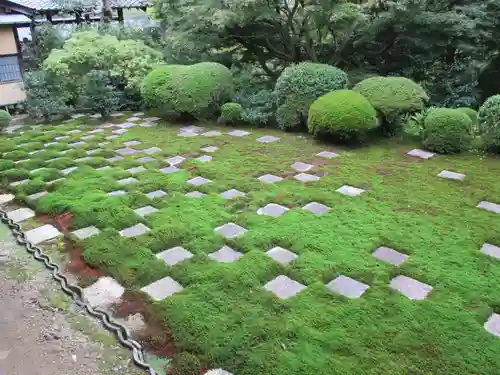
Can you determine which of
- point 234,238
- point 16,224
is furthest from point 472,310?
point 16,224

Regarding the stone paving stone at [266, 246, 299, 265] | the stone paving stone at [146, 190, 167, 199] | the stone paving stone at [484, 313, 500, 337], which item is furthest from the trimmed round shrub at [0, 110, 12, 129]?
the stone paving stone at [484, 313, 500, 337]

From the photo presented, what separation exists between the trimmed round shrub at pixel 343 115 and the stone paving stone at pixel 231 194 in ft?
7.07

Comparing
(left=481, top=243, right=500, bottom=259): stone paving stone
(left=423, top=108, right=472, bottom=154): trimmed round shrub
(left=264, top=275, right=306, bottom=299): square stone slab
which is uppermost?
(left=423, top=108, right=472, bottom=154): trimmed round shrub

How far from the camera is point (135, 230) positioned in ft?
13.7

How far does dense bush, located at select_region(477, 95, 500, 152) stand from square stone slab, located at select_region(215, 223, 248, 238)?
3946mm

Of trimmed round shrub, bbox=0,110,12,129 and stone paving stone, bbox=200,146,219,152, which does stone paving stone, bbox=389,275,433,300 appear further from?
trimmed round shrub, bbox=0,110,12,129

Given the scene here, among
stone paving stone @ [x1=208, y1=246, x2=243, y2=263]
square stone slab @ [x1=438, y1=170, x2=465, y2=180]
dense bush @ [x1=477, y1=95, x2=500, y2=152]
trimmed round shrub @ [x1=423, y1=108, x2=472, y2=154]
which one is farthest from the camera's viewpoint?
trimmed round shrub @ [x1=423, y1=108, x2=472, y2=154]

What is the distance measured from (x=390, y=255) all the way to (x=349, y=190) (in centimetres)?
147

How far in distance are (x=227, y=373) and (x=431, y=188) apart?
3453 mm

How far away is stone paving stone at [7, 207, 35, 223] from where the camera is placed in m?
4.63

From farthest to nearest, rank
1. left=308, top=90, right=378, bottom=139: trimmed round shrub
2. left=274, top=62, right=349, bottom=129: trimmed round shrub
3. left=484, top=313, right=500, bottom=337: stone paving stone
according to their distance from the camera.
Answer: left=274, top=62, right=349, bottom=129: trimmed round shrub
left=308, top=90, right=378, bottom=139: trimmed round shrub
left=484, top=313, right=500, bottom=337: stone paving stone

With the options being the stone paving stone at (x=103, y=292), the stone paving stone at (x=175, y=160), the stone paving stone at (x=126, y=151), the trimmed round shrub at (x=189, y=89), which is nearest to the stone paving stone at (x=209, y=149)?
the stone paving stone at (x=175, y=160)

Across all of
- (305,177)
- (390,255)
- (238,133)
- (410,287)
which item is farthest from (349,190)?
(238,133)

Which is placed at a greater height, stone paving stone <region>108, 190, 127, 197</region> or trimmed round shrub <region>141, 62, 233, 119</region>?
trimmed round shrub <region>141, 62, 233, 119</region>
